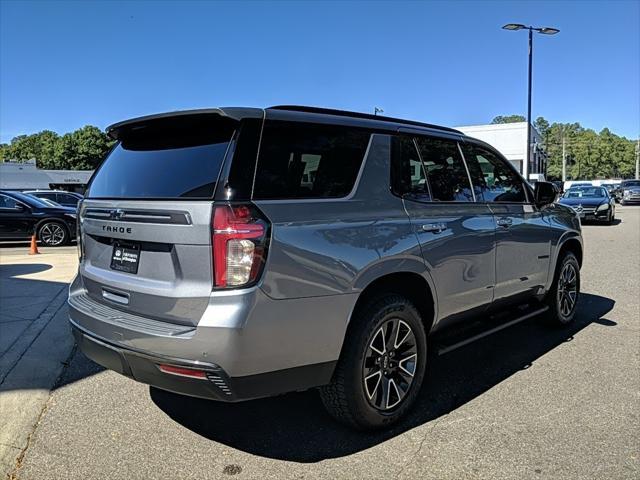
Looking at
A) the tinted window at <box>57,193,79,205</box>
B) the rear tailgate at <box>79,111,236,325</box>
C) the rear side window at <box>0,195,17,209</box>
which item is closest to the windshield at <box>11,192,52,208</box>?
the rear side window at <box>0,195,17,209</box>

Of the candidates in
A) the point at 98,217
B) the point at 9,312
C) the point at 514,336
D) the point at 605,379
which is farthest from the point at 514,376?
the point at 9,312

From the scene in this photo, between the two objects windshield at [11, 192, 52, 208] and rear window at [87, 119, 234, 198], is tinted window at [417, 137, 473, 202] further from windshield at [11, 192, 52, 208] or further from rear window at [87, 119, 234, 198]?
windshield at [11, 192, 52, 208]

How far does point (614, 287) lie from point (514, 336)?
3.48 metres

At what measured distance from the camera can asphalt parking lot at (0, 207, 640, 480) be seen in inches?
119

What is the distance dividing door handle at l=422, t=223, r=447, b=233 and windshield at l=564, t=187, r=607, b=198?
20.6m

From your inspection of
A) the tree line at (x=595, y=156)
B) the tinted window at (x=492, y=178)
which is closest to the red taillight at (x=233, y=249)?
the tinted window at (x=492, y=178)

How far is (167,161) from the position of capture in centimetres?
313

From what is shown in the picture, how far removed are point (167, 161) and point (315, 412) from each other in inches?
79.6

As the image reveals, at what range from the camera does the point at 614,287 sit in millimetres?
8070

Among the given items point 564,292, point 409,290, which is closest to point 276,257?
point 409,290

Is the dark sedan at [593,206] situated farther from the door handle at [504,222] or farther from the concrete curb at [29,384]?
the concrete curb at [29,384]

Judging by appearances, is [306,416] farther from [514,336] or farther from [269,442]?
[514,336]

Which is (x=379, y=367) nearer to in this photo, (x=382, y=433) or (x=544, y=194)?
(x=382, y=433)

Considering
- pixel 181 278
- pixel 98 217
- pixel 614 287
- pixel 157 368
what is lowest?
pixel 614 287
